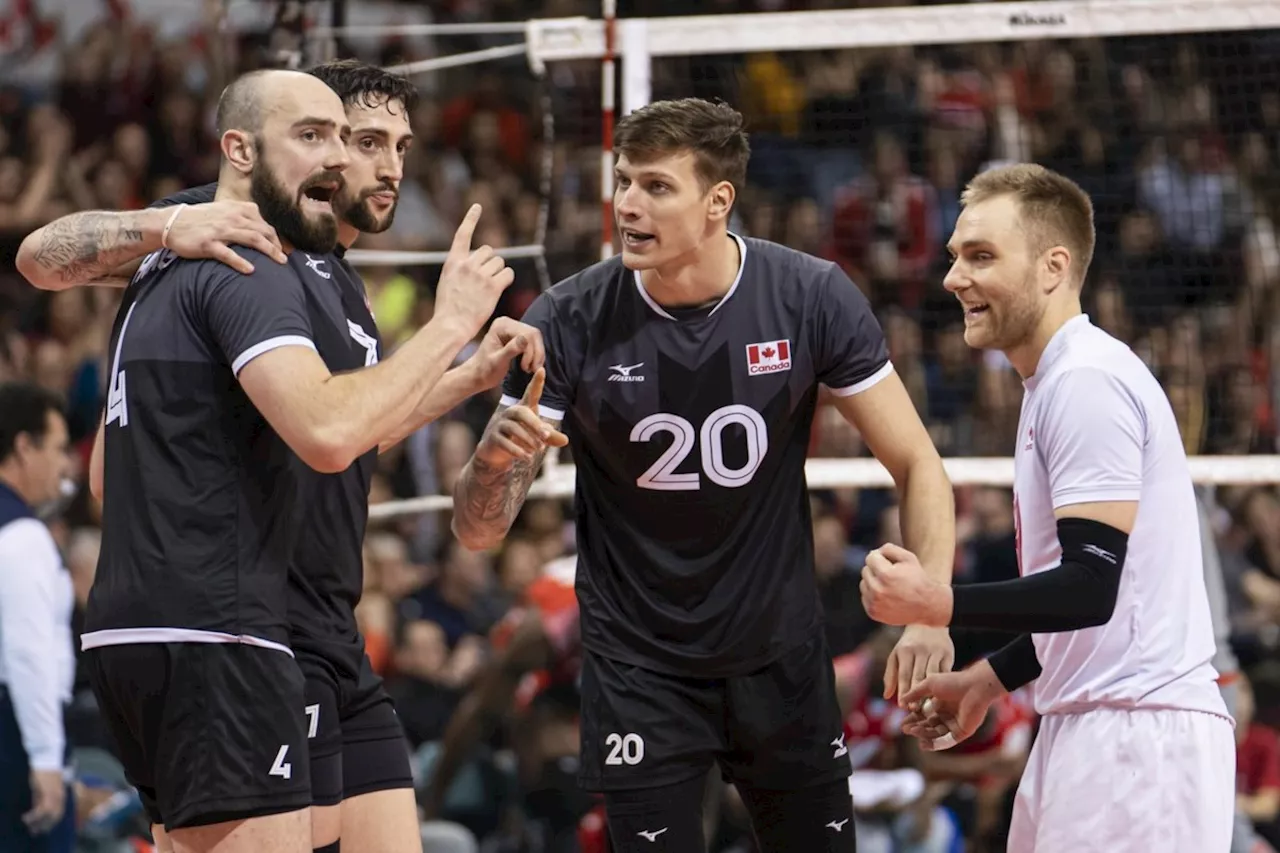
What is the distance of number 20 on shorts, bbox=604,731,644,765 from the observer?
4.66 metres

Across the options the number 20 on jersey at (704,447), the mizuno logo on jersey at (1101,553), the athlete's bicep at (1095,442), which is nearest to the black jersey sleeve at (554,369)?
the number 20 on jersey at (704,447)

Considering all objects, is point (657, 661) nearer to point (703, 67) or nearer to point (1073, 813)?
point (1073, 813)

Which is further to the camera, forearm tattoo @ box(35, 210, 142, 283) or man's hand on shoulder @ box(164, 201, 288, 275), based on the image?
forearm tattoo @ box(35, 210, 142, 283)

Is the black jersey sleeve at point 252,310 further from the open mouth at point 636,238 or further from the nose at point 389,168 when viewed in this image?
the open mouth at point 636,238

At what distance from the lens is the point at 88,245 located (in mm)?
4230

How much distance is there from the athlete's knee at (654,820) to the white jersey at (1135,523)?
3.69 feet

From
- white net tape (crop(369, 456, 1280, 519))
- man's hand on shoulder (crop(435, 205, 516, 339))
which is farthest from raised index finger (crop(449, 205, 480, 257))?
white net tape (crop(369, 456, 1280, 519))

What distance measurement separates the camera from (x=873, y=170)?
33.5ft

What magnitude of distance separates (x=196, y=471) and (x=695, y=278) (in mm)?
1715

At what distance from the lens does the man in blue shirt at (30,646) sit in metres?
7.09

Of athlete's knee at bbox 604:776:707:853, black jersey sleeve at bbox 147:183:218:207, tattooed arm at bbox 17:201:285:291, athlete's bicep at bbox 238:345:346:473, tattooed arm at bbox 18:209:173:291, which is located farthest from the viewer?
athlete's knee at bbox 604:776:707:853

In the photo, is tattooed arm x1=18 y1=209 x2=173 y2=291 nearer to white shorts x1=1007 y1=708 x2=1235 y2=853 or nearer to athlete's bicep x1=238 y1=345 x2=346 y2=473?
athlete's bicep x1=238 y1=345 x2=346 y2=473

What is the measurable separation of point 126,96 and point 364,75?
882 centimetres

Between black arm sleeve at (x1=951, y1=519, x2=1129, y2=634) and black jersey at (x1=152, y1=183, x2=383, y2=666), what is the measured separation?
1633 mm
